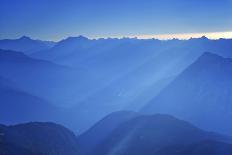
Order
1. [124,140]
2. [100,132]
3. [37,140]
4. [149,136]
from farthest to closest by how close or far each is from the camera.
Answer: [100,132] < [124,140] < [149,136] < [37,140]

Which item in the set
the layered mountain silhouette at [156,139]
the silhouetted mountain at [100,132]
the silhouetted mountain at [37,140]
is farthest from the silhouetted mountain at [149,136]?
the silhouetted mountain at [37,140]

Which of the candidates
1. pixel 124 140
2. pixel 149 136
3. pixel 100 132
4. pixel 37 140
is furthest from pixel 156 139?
pixel 37 140

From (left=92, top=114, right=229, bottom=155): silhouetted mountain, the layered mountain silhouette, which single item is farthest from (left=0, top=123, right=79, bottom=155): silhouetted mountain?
(left=92, top=114, right=229, bottom=155): silhouetted mountain

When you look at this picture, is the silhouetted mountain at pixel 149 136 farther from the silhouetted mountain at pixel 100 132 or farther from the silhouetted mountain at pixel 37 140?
the silhouetted mountain at pixel 37 140

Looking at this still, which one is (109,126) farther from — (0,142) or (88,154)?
(0,142)

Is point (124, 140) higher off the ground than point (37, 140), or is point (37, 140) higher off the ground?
point (37, 140)

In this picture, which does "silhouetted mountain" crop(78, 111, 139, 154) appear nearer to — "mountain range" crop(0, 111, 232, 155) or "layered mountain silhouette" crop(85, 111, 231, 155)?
"mountain range" crop(0, 111, 232, 155)

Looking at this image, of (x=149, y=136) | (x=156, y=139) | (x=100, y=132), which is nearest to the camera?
(x=156, y=139)

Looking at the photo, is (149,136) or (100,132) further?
(100,132)

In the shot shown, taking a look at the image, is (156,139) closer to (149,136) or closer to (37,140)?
(149,136)

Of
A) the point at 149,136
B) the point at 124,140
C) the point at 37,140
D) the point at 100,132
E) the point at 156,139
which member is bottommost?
the point at 100,132
